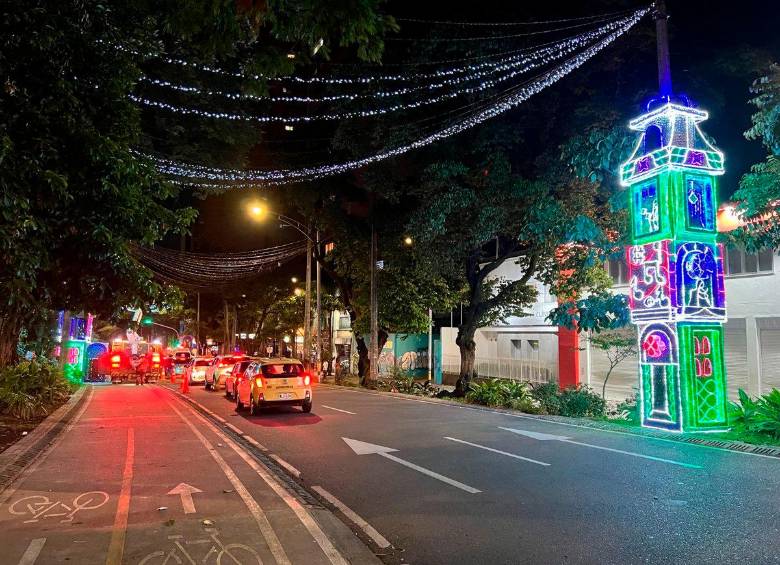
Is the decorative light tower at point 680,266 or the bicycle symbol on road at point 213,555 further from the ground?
the decorative light tower at point 680,266

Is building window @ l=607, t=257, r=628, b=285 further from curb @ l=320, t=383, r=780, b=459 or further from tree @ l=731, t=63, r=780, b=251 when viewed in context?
tree @ l=731, t=63, r=780, b=251

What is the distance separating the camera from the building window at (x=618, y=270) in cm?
2362

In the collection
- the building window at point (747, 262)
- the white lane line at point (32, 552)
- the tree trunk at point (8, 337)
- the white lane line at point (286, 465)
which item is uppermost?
the building window at point (747, 262)

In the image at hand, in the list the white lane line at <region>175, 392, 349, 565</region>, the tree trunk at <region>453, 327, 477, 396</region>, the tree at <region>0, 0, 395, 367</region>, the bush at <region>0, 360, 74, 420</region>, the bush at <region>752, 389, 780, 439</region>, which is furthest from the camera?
the tree trunk at <region>453, 327, 477, 396</region>

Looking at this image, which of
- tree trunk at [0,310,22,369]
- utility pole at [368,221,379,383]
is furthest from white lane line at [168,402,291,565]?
utility pole at [368,221,379,383]

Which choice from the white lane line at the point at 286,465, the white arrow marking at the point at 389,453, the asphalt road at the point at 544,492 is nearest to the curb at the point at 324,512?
the white lane line at the point at 286,465

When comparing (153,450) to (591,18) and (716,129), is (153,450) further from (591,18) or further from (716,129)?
(716,129)

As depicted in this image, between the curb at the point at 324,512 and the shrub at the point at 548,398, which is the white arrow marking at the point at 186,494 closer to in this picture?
the curb at the point at 324,512

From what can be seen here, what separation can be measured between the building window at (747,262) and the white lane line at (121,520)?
703 inches

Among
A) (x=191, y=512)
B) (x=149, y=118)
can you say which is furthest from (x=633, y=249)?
(x=149, y=118)

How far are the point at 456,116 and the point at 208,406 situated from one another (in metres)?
12.3

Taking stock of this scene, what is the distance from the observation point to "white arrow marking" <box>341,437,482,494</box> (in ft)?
25.8

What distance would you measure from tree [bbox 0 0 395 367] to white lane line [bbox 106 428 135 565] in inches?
112

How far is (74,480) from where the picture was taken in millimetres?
8312
